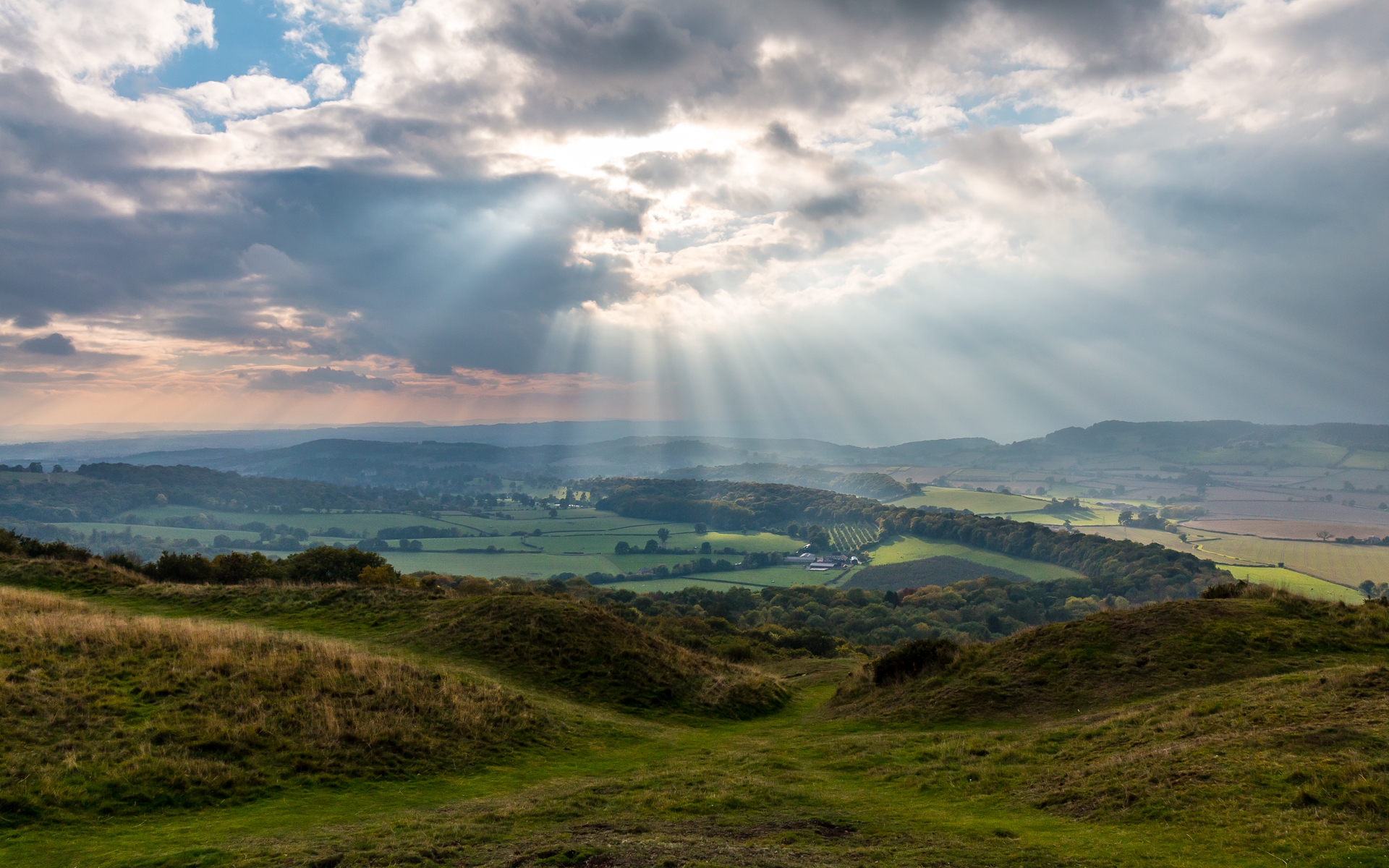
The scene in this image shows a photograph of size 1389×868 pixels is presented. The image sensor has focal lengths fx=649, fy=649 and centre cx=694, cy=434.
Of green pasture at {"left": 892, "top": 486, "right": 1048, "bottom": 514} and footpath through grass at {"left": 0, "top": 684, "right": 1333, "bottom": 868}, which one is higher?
footpath through grass at {"left": 0, "top": 684, "right": 1333, "bottom": 868}

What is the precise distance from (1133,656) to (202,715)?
81.4ft

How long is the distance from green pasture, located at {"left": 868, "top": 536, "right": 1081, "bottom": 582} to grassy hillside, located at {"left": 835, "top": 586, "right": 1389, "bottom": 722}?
86.0 meters

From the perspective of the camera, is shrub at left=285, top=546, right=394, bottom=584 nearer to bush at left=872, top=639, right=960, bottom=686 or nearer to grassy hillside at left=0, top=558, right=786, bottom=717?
grassy hillside at left=0, top=558, right=786, bottom=717

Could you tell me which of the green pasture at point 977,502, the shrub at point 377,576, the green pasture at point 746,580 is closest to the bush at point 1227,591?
the shrub at point 377,576

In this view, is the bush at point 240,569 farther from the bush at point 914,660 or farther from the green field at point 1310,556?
the green field at point 1310,556

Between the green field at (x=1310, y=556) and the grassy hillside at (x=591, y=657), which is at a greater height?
the grassy hillside at (x=591, y=657)

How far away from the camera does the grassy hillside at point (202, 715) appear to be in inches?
456

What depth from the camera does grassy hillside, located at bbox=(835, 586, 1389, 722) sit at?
18.4 m

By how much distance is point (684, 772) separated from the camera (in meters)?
14.7

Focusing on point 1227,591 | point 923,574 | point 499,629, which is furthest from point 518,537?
point 1227,591

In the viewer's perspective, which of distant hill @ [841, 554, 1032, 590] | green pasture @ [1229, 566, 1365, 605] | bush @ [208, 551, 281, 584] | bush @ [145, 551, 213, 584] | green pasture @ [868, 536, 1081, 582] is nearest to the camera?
bush @ [145, 551, 213, 584]

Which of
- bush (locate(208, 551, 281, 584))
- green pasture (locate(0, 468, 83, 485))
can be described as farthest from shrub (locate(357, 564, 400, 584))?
green pasture (locate(0, 468, 83, 485))

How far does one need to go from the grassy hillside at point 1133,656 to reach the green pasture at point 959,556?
282 ft

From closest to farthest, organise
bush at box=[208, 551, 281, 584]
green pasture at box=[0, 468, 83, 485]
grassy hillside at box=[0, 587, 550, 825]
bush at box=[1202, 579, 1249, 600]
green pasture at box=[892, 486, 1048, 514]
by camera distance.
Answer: grassy hillside at box=[0, 587, 550, 825]
bush at box=[1202, 579, 1249, 600]
bush at box=[208, 551, 281, 584]
green pasture at box=[0, 468, 83, 485]
green pasture at box=[892, 486, 1048, 514]
